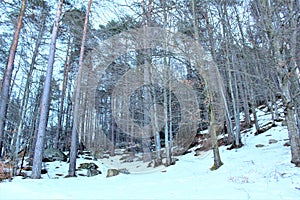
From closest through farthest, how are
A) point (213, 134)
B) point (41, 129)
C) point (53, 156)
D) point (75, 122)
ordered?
point (213, 134), point (41, 129), point (75, 122), point (53, 156)

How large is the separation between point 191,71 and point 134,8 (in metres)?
3.14

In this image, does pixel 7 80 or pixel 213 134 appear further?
pixel 7 80

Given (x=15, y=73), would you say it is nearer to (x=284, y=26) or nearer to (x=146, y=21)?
(x=146, y=21)

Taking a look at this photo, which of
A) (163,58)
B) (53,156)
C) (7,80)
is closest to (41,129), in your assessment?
(7,80)

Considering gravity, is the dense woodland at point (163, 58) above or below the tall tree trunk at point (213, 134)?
above

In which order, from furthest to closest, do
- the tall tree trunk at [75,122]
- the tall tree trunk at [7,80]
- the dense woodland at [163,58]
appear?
the tall tree trunk at [75,122] → the tall tree trunk at [7,80] → the dense woodland at [163,58]

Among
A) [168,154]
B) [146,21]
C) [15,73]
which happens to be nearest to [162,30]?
[146,21]

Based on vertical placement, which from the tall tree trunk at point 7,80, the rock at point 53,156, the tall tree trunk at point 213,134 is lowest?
the rock at point 53,156

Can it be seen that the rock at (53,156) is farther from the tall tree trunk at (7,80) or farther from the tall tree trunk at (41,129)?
the tall tree trunk at (41,129)

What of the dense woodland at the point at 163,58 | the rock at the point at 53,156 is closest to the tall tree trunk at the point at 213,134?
the dense woodland at the point at 163,58

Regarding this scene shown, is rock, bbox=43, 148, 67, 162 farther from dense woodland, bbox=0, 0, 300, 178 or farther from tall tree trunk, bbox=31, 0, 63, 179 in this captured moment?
tall tree trunk, bbox=31, 0, 63, 179

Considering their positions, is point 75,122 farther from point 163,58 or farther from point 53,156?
point 53,156

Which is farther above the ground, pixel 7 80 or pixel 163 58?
pixel 163 58

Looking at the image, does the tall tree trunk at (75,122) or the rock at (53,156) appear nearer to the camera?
the tall tree trunk at (75,122)
